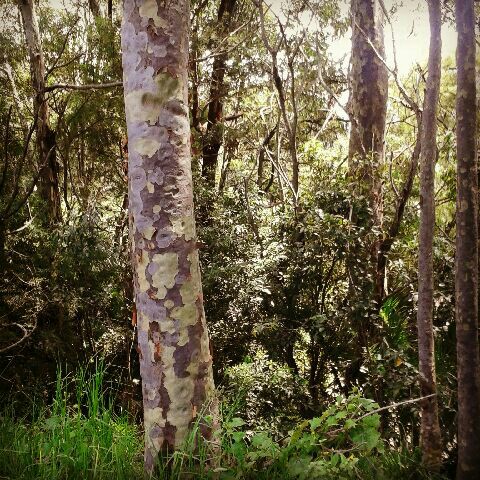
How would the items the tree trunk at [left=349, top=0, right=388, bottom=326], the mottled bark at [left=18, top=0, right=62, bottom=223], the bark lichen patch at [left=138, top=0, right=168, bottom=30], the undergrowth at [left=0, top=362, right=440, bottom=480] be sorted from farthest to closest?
the mottled bark at [left=18, top=0, right=62, bottom=223], the tree trunk at [left=349, top=0, right=388, bottom=326], the bark lichen patch at [left=138, top=0, right=168, bottom=30], the undergrowth at [left=0, top=362, right=440, bottom=480]

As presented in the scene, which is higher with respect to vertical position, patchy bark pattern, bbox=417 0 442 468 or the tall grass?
patchy bark pattern, bbox=417 0 442 468

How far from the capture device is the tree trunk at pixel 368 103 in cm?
556

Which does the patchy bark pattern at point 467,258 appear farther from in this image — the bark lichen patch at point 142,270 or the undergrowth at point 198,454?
the bark lichen patch at point 142,270

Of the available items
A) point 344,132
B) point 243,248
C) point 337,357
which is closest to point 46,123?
point 243,248

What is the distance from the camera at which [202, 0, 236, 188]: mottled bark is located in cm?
977

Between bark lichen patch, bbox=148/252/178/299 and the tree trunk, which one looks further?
the tree trunk

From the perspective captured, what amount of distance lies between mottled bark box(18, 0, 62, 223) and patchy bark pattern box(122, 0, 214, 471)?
15.8ft

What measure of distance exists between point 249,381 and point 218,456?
3.02 metres

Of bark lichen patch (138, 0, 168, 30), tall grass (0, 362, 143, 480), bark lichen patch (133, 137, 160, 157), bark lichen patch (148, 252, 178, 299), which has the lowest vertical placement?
tall grass (0, 362, 143, 480)

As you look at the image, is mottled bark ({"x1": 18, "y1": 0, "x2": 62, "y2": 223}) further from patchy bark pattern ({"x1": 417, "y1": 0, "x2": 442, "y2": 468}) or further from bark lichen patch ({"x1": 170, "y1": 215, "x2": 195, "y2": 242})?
patchy bark pattern ({"x1": 417, "y1": 0, "x2": 442, "y2": 468})

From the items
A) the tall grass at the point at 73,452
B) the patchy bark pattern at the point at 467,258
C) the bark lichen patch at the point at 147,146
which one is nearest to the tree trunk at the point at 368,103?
the patchy bark pattern at the point at 467,258

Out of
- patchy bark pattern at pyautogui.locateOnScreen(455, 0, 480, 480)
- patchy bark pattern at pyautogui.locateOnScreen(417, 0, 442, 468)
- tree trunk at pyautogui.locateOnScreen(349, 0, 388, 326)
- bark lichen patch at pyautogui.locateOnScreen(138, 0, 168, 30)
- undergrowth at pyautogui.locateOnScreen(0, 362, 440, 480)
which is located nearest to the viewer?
undergrowth at pyautogui.locateOnScreen(0, 362, 440, 480)

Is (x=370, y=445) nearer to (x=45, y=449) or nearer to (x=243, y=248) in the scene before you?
(x=45, y=449)

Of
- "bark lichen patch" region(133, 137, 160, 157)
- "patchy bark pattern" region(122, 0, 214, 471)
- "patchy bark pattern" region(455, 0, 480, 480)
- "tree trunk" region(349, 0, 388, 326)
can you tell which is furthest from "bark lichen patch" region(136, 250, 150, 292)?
"tree trunk" region(349, 0, 388, 326)
